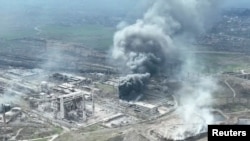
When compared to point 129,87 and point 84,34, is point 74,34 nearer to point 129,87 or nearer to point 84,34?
point 84,34

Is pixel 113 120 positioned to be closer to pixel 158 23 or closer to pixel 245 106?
pixel 245 106

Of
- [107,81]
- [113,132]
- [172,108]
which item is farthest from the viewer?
[107,81]

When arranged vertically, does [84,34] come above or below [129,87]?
above

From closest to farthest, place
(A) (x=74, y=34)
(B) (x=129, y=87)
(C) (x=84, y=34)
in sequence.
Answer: (B) (x=129, y=87)
(A) (x=74, y=34)
(C) (x=84, y=34)

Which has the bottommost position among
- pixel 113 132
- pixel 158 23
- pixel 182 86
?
pixel 113 132

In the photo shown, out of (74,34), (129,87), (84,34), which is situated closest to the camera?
(129,87)

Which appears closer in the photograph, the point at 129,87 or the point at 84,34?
the point at 129,87

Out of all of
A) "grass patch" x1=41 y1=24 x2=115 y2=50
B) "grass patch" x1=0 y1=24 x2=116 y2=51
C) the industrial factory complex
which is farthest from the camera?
"grass patch" x1=0 y1=24 x2=116 y2=51

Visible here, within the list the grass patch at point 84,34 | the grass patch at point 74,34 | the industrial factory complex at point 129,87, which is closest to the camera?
the industrial factory complex at point 129,87

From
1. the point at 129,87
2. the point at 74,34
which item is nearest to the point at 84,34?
the point at 74,34

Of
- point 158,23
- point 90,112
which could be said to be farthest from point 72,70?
point 90,112

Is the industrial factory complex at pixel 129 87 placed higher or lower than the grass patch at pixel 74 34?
lower
